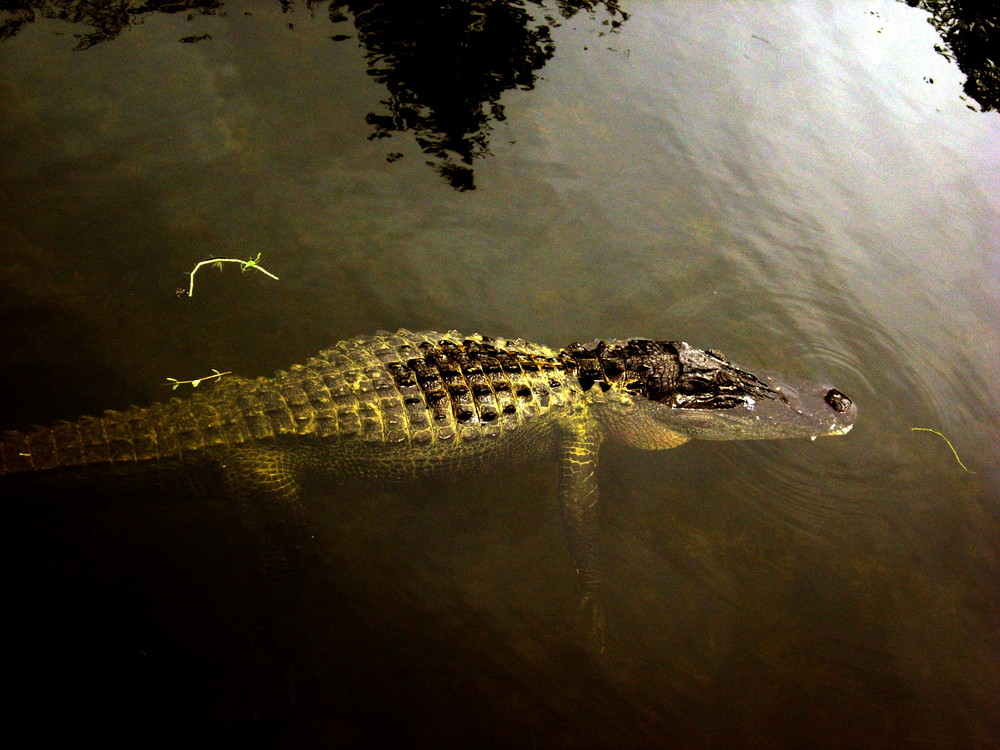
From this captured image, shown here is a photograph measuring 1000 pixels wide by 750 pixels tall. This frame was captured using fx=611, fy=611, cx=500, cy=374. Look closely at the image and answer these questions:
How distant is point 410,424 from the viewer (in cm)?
346

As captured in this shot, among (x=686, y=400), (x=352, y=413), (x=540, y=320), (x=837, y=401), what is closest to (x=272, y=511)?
(x=352, y=413)

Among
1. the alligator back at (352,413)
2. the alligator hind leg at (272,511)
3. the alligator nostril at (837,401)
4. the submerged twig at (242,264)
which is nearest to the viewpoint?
the alligator back at (352,413)

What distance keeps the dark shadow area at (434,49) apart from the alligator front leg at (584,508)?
247 centimetres

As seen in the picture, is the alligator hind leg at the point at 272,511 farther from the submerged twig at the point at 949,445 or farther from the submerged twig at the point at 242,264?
the submerged twig at the point at 949,445

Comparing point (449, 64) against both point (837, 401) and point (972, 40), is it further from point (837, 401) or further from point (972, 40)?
point (972, 40)

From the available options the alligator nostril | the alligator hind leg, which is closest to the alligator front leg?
the alligator hind leg

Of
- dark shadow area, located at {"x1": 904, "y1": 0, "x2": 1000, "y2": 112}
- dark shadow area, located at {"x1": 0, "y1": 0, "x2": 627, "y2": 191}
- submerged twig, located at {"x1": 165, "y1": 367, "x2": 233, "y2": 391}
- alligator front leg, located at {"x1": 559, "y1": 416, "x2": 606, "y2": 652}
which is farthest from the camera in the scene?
dark shadow area, located at {"x1": 904, "y1": 0, "x2": 1000, "y2": 112}

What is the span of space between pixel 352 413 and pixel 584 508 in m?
1.55

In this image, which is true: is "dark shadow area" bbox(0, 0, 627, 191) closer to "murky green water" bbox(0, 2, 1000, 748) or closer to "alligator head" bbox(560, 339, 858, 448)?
"murky green water" bbox(0, 2, 1000, 748)

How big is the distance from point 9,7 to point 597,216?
17.9ft

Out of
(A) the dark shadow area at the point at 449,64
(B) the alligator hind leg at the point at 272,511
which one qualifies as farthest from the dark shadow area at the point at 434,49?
(B) the alligator hind leg at the point at 272,511

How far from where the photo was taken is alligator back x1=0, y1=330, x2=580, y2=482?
309 cm

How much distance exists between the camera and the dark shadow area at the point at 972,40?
7.86 meters

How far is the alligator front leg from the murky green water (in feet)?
0.35
